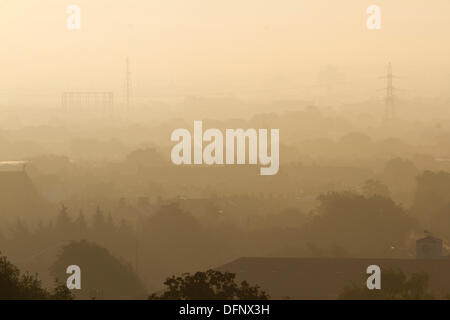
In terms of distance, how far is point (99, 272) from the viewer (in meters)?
71.2

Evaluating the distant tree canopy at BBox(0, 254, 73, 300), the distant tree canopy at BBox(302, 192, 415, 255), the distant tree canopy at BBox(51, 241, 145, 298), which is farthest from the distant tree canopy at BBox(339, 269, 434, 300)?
the distant tree canopy at BBox(302, 192, 415, 255)

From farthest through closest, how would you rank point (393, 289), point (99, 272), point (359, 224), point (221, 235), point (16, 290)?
point (359, 224), point (221, 235), point (99, 272), point (393, 289), point (16, 290)

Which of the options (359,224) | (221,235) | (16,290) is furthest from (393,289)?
(359,224)

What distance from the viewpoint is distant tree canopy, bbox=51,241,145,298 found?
68.9 metres

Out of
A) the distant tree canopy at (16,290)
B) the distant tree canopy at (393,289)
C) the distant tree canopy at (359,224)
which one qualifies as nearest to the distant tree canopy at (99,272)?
the distant tree canopy at (393,289)

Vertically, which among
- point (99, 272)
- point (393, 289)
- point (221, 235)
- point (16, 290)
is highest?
point (16, 290)

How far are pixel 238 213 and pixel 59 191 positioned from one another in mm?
44306

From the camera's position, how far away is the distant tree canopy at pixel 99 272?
6894cm

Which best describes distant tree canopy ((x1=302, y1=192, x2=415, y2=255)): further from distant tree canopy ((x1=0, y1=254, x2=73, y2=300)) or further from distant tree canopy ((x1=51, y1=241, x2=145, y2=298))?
distant tree canopy ((x1=0, y1=254, x2=73, y2=300))

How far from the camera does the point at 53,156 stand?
628 feet

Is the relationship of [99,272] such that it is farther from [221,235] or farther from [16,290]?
[16,290]

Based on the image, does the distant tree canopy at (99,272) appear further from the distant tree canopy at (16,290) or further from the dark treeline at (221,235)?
the distant tree canopy at (16,290)

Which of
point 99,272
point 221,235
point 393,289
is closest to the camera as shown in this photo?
point 393,289
